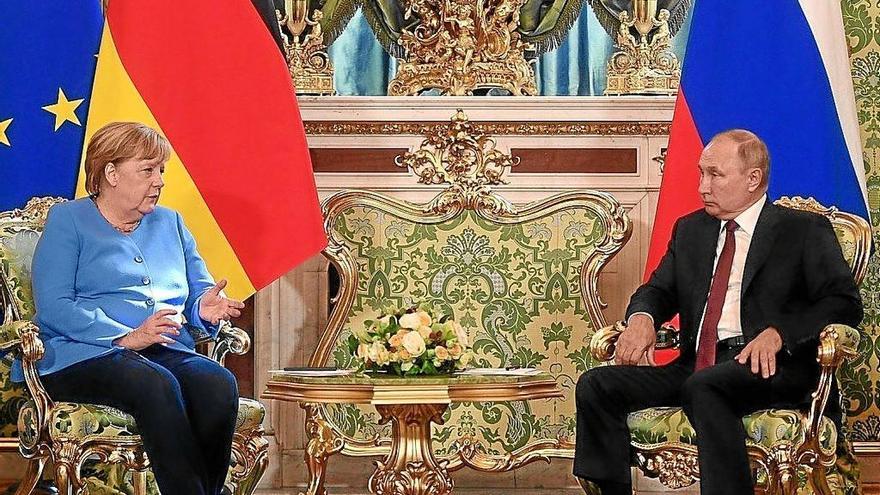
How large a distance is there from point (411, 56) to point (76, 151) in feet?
4.53

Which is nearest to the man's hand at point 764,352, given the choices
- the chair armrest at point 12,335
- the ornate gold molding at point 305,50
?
the chair armrest at point 12,335

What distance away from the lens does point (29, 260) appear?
12.6 feet

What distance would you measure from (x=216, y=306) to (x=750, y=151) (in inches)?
62.3

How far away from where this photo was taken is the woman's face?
3.60 m

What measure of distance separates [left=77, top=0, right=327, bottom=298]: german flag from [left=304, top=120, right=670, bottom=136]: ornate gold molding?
51cm

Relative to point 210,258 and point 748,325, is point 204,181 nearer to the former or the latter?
point 210,258

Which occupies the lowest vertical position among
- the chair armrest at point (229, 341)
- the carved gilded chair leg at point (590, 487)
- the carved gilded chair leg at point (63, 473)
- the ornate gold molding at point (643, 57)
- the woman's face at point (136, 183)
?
the carved gilded chair leg at point (590, 487)

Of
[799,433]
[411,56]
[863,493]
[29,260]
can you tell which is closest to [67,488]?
[29,260]

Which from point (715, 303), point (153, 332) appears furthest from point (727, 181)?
point (153, 332)

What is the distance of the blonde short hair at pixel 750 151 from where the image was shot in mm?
3652

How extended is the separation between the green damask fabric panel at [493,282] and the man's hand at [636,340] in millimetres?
736

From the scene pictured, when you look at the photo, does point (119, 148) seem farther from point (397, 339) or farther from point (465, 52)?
point (465, 52)

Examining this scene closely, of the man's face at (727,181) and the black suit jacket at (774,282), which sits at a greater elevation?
the man's face at (727,181)

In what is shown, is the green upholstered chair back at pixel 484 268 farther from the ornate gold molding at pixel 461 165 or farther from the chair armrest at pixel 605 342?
the chair armrest at pixel 605 342
